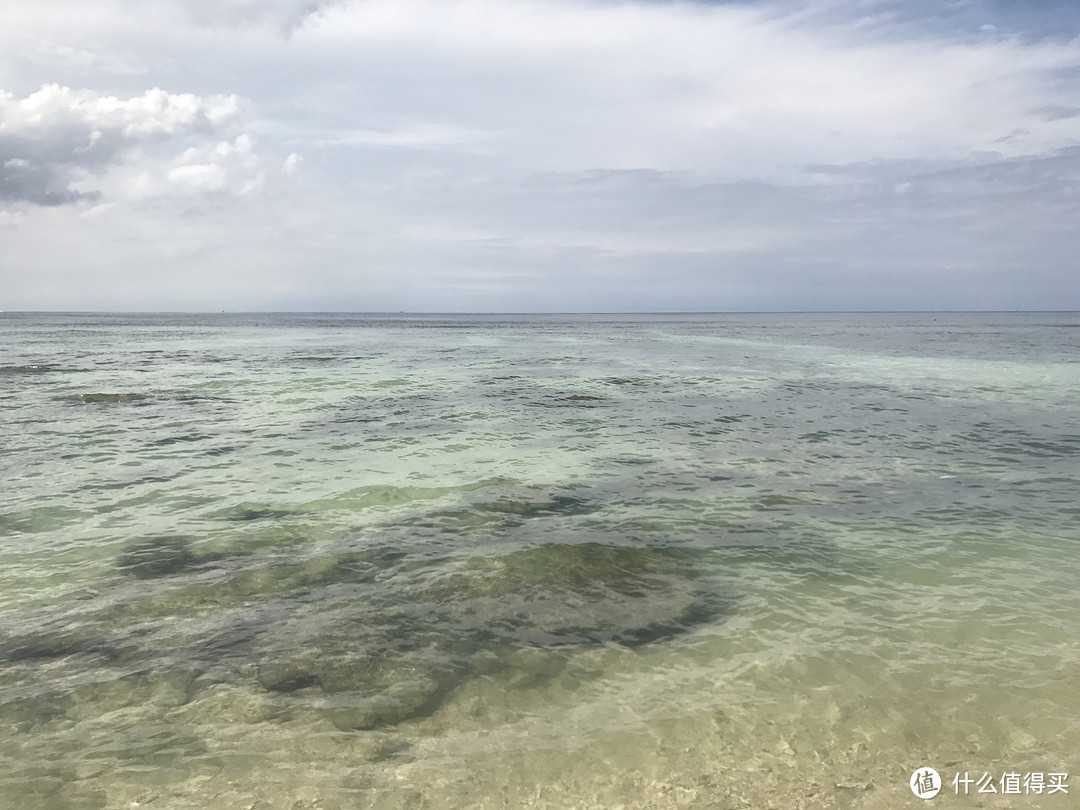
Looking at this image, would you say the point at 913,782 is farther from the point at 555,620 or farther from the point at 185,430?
the point at 185,430

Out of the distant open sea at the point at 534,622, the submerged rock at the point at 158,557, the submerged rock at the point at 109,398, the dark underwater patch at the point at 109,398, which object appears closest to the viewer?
the distant open sea at the point at 534,622

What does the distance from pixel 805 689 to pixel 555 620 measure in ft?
10.2

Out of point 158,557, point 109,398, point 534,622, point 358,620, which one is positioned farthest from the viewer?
point 109,398

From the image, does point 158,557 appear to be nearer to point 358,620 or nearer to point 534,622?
point 358,620

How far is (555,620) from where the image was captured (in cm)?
872

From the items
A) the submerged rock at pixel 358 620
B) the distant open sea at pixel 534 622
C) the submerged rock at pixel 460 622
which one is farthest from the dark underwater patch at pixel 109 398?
the submerged rock at pixel 460 622

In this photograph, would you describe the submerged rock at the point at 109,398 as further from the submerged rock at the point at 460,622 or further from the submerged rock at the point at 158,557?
the submerged rock at the point at 460,622

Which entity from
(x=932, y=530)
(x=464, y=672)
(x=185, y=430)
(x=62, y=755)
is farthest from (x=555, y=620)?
(x=185, y=430)

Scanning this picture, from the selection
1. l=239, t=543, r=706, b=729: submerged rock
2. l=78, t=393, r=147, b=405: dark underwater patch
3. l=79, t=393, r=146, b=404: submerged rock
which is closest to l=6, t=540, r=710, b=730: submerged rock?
l=239, t=543, r=706, b=729: submerged rock

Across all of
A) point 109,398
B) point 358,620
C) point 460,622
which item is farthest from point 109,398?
point 460,622

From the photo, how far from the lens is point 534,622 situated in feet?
28.3

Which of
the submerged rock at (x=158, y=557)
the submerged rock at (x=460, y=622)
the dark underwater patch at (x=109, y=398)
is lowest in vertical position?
the submerged rock at (x=460, y=622)

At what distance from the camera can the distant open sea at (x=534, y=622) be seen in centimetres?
575

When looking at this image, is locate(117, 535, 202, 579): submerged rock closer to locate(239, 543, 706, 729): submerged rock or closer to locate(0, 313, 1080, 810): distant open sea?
locate(0, 313, 1080, 810): distant open sea
